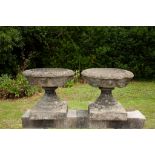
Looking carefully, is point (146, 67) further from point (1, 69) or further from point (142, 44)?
point (1, 69)

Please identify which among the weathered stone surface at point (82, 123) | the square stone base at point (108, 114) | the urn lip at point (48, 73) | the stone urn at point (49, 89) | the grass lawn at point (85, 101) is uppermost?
the urn lip at point (48, 73)

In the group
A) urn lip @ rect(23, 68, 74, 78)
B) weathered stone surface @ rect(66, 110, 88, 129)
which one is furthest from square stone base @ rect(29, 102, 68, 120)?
urn lip @ rect(23, 68, 74, 78)

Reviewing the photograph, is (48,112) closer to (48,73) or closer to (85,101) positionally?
(48,73)

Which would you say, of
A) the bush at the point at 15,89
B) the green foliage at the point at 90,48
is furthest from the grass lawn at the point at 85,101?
the green foliage at the point at 90,48

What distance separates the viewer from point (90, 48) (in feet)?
41.0

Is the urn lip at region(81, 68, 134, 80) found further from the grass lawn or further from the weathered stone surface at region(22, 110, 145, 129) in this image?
the grass lawn

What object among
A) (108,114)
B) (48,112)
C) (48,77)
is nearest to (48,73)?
(48,77)

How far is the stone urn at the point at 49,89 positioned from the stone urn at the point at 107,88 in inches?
16.3

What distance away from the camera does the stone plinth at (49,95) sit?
244 inches

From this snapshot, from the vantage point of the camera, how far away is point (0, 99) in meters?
9.59

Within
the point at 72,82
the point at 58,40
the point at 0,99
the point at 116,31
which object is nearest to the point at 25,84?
the point at 0,99

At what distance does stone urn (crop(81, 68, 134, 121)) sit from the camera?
615 cm

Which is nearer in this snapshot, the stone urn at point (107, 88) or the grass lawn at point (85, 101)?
the stone urn at point (107, 88)

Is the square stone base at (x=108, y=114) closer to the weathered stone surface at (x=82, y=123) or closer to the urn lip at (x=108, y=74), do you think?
the weathered stone surface at (x=82, y=123)
